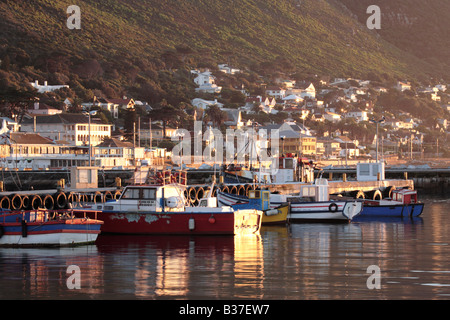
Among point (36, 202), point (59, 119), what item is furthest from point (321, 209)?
point (59, 119)

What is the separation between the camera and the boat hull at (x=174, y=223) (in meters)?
40.7

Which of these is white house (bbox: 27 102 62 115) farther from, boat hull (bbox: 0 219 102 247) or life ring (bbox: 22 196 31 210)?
boat hull (bbox: 0 219 102 247)

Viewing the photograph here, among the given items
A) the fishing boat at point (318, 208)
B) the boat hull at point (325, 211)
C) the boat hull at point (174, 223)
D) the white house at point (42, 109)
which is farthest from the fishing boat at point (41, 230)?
the white house at point (42, 109)

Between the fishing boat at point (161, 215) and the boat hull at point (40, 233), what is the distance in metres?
4.54

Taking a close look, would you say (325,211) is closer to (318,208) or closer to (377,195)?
(318,208)

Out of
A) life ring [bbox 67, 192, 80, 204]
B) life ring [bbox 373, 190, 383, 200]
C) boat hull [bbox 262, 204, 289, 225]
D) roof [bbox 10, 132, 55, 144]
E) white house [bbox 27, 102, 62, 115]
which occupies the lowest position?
boat hull [bbox 262, 204, 289, 225]

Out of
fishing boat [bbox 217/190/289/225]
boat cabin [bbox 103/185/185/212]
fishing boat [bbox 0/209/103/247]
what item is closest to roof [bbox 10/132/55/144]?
fishing boat [bbox 217/190/289/225]

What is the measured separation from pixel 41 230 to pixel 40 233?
140 mm

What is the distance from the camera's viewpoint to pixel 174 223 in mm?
40688

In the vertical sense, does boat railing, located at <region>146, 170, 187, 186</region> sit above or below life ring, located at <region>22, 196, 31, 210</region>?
above

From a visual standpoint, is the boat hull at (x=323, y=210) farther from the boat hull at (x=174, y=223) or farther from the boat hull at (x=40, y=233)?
the boat hull at (x=40, y=233)

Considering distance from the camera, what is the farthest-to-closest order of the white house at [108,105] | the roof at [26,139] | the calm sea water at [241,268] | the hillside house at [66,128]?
the white house at [108,105], the hillside house at [66,128], the roof at [26,139], the calm sea water at [241,268]

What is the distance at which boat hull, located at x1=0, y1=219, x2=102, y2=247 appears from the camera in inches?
1398

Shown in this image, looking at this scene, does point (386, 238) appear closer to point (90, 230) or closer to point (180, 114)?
point (90, 230)
